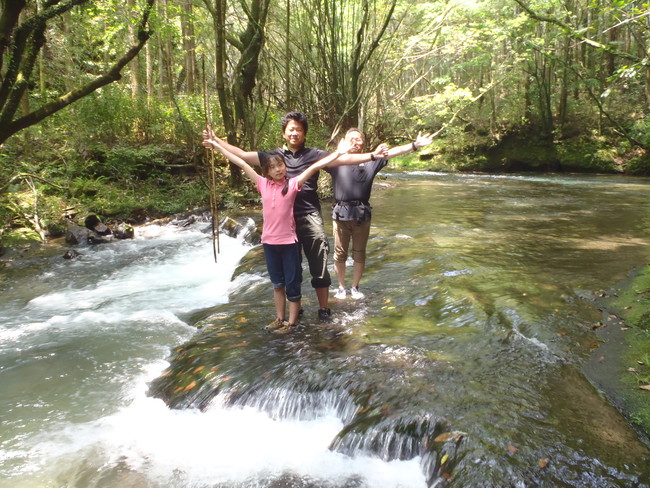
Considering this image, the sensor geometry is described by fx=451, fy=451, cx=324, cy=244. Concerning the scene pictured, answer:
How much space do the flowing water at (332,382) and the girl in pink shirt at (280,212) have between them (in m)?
0.70

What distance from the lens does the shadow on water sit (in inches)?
108

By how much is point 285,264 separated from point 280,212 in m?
0.51

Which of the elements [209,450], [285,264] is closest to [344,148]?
[285,264]

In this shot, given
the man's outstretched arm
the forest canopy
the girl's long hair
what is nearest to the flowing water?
the girl's long hair

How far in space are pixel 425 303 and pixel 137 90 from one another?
49.8 feet

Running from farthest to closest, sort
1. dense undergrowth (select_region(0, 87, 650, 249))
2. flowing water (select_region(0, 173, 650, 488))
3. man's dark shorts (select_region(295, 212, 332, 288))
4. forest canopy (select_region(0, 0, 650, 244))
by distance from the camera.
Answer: dense undergrowth (select_region(0, 87, 650, 249)), forest canopy (select_region(0, 0, 650, 244)), man's dark shorts (select_region(295, 212, 332, 288)), flowing water (select_region(0, 173, 650, 488))

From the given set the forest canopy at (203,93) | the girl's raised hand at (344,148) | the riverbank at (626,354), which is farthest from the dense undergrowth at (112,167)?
the riverbank at (626,354)

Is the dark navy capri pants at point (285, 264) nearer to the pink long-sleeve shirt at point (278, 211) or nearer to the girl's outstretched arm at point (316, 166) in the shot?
the pink long-sleeve shirt at point (278, 211)

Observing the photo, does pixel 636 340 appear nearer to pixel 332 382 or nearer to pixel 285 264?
pixel 332 382

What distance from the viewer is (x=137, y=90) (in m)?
16.5

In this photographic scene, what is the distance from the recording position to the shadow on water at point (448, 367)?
2.73m

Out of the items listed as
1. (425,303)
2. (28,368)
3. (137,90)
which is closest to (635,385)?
(425,303)

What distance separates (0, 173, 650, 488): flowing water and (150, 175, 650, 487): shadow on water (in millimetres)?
16

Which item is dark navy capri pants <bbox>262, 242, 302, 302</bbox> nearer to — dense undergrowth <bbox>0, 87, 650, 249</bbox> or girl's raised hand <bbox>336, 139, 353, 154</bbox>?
girl's raised hand <bbox>336, 139, 353, 154</bbox>
